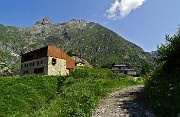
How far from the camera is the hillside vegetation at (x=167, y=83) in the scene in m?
28.3

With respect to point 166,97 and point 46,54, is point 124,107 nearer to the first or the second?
point 166,97

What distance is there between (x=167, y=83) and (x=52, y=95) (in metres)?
24.4

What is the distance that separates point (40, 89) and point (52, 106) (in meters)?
25.3

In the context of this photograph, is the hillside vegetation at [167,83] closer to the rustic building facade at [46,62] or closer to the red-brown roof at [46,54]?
the rustic building facade at [46,62]

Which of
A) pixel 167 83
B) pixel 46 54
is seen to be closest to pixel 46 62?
pixel 46 54

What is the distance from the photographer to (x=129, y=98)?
38.8 metres

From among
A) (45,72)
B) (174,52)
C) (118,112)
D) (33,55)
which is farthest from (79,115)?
(33,55)

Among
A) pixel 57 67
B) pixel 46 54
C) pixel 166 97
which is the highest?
pixel 46 54

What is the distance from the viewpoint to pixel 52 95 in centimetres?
5438

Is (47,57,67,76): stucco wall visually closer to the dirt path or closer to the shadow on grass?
the dirt path

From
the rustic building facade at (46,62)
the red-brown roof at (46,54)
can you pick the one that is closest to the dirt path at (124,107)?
the rustic building facade at (46,62)

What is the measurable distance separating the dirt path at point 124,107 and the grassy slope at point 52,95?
3.74 ft

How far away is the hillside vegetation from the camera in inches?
1115

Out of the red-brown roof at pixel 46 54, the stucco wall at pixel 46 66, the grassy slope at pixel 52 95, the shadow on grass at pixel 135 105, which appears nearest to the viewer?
the shadow on grass at pixel 135 105
